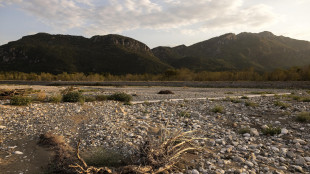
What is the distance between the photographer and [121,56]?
9306 cm

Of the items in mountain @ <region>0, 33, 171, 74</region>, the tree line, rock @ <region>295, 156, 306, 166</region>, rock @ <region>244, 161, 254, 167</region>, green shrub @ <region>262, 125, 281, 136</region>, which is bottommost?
rock @ <region>295, 156, 306, 166</region>

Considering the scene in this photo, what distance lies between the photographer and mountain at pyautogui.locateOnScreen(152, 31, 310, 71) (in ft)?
317

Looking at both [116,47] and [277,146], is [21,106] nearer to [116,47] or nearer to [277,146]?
[277,146]

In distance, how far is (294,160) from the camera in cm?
456

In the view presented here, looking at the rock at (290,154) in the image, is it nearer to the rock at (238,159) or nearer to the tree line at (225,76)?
the rock at (238,159)

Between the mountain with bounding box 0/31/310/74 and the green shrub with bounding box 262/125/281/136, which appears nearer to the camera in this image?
the green shrub with bounding box 262/125/281/136

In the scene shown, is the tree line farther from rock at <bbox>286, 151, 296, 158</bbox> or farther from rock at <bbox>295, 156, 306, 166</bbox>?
rock at <bbox>295, 156, 306, 166</bbox>

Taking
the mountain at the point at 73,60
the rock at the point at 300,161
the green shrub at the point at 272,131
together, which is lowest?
the rock at the point at 300,161

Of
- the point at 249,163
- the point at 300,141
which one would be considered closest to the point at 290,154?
the point at 300,141

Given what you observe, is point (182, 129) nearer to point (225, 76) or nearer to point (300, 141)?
point (300, 141)

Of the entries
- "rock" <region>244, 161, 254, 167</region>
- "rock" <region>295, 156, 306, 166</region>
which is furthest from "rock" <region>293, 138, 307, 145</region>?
"rock" <region>244, 161, 254, 167</region>

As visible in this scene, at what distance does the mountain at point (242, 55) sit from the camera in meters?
96.6

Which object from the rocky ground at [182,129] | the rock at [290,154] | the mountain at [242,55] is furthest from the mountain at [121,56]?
the rock at [290,154]

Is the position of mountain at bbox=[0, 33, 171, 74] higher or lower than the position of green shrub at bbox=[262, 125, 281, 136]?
higher
